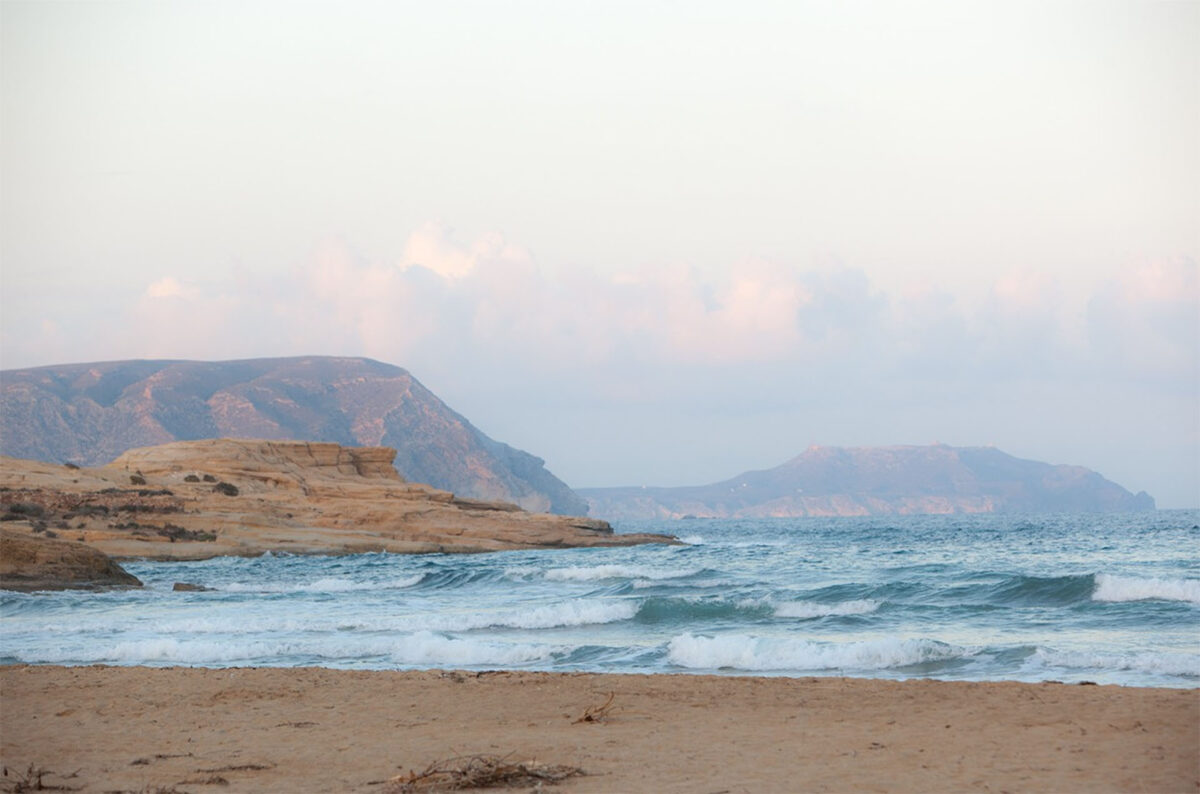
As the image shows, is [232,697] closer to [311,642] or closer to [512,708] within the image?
[512,708]

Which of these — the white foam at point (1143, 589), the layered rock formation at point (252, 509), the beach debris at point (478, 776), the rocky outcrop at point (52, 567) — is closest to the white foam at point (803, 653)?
the beach debris at point (478, 776)

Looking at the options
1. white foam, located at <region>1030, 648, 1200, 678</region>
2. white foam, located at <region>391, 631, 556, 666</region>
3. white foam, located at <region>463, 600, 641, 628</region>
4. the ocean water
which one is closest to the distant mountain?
the ocean water

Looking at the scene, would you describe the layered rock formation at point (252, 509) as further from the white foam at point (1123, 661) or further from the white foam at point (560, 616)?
the white foam at point (1123, 661)

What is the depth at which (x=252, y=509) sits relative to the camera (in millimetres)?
53500

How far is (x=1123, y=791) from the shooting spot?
22.1ft

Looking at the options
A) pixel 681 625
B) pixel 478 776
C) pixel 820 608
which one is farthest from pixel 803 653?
pixel 478 776

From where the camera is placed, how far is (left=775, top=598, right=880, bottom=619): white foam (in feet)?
62.2

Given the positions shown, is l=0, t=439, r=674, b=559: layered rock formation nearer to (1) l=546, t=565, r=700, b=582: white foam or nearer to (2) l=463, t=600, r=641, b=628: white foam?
(1) l=546, t=565, r=700, b=582: white foam

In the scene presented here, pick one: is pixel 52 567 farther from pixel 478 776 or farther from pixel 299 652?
pixel 478 776

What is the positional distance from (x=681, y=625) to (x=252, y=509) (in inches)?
1575

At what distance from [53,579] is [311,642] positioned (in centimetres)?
1119

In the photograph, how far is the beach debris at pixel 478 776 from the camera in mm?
7164

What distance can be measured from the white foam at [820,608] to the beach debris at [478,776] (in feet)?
39.1

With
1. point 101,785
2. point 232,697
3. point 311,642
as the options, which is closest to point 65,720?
point 232,697
